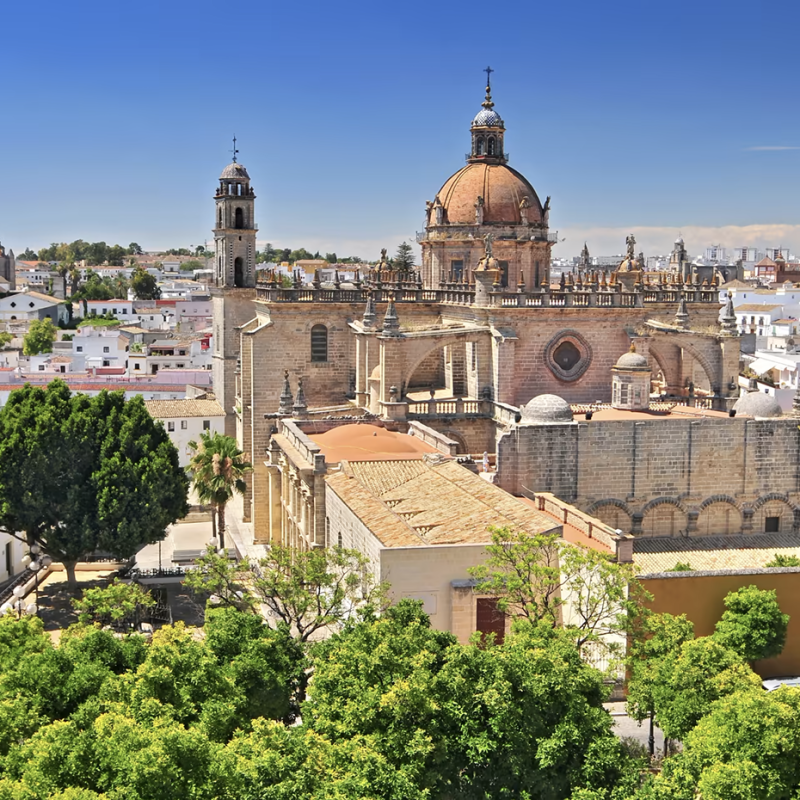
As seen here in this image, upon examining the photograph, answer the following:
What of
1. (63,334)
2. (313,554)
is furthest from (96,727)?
(63,334)

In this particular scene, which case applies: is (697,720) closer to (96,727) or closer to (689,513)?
(96,727)

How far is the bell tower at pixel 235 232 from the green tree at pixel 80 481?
1278 cm

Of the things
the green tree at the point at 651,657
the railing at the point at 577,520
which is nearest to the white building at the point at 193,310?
the railing at the point at 577,520

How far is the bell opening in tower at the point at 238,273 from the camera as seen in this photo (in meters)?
43.9

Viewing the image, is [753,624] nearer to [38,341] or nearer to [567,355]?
[567,355]

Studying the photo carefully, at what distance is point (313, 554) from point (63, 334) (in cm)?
7017

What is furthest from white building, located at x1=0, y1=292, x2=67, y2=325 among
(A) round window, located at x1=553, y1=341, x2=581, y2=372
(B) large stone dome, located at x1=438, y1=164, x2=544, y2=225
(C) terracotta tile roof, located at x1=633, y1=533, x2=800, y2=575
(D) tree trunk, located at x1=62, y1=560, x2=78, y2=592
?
(C) terracotta tile roof, located at x1=633, y1=533, x2=800, y2=575

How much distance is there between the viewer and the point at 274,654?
18.0 m

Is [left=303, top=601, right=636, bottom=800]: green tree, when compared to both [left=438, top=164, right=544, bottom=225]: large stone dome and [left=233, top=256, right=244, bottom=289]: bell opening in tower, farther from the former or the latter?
[left=233, top=256, right=244, bottom=289]: bell opening in tower

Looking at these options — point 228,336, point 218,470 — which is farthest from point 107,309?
point 218,470

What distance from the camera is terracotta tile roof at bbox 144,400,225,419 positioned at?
47463 millimetres

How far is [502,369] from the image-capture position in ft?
118

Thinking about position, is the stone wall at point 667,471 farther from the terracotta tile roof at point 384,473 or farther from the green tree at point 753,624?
the green tree at point 753,624

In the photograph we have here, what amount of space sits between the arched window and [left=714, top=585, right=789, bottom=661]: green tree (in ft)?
65.5
